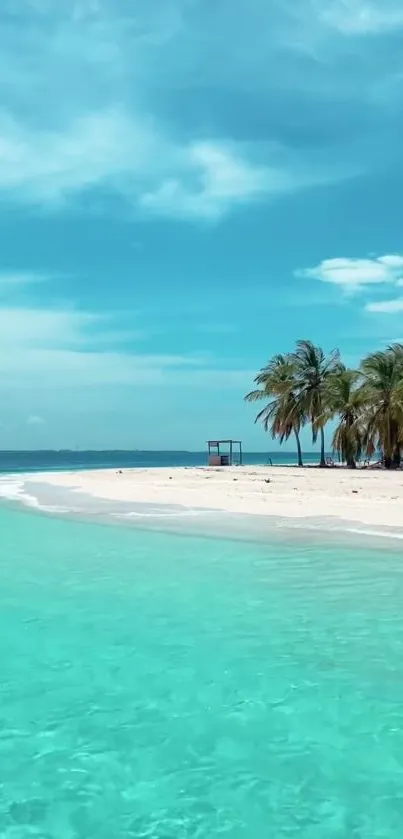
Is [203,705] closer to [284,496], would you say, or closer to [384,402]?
[284,496]

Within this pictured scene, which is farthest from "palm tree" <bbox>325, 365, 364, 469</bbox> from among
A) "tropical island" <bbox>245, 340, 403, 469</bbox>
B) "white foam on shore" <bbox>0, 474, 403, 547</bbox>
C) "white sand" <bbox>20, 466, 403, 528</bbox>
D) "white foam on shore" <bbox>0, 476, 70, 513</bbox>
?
"white foam on shore" <bbox>0, 474, 403, 547</bbox>

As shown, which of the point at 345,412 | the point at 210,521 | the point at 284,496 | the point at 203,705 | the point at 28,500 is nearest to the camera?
the point at 203,705

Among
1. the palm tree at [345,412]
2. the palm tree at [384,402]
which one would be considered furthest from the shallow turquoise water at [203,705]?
the palm tree at [345,412]

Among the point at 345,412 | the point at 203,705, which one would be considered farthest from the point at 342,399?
the point at 203,705

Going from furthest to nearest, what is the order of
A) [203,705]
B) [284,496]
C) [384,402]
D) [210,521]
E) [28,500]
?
[384,402] → [28,500] → [284,496] → [210,521] → [203,705]

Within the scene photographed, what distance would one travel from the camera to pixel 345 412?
4381 centimetres

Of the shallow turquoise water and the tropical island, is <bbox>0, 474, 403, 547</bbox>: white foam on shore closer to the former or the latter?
the shallow turquoise water

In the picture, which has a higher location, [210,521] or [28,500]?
[28,500]

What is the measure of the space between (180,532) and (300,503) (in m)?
6.00

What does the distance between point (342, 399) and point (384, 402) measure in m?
5.25

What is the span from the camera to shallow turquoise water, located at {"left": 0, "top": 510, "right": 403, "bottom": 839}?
4133 mm

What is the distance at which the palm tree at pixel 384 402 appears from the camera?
124 ft

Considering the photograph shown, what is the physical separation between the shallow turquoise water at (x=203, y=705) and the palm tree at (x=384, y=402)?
2811cm

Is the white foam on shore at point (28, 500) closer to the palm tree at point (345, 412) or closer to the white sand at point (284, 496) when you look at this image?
the white sand at point (284, 496)
